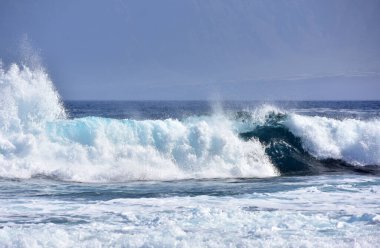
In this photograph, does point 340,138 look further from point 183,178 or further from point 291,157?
point 183,178

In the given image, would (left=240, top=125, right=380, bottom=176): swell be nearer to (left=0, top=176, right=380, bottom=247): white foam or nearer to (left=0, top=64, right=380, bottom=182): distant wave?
(left=0, top=64, right=380, bottom=182): distant wave

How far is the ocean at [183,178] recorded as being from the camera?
10.6 m

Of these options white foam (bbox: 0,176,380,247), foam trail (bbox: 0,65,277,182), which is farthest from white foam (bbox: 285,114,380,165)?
white foam (bbox: 0,176,380,247)

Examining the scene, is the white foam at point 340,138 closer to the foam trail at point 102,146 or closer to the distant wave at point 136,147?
the distant wave at point 136,147

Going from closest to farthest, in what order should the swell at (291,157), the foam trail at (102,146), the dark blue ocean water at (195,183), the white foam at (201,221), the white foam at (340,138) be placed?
the white foam at (201,221), the dark blue ocean water at (195,183), the foam trail at (102,146), the swell at (291,157), the white foam at (340,138)

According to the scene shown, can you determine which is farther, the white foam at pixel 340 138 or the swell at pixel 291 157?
the white foam at pixel 340 138

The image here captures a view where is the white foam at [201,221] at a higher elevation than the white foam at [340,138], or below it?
below

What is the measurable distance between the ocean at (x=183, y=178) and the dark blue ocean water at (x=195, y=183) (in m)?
0.04

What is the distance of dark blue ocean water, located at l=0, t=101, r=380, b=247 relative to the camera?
10.5m

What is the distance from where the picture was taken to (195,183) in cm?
1794

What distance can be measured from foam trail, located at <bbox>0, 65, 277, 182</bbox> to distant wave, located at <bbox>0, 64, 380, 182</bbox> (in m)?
0.03

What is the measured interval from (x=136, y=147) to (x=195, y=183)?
15.0 feet

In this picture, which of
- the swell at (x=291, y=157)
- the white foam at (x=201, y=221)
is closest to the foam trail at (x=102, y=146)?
the swell at (x=291, y=157)

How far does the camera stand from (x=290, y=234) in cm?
1048
